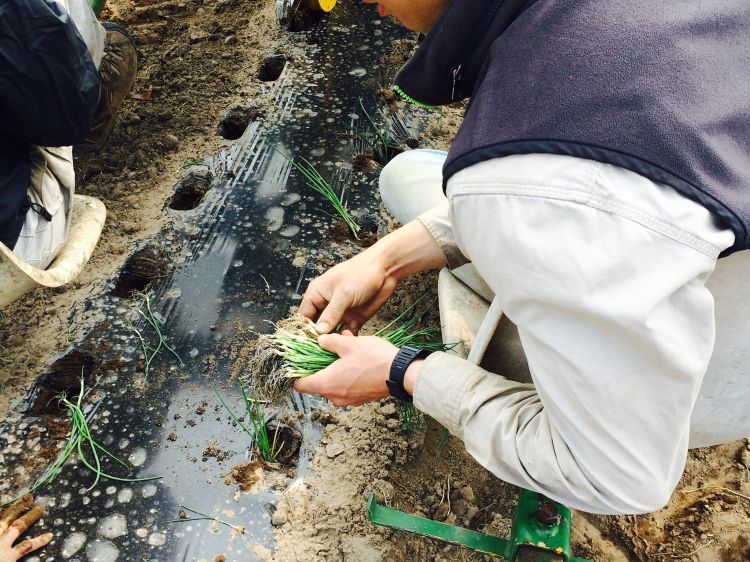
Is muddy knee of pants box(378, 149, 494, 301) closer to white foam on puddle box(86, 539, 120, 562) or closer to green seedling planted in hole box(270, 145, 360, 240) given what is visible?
green seedling planted in hole box(270, 145, 360, 240)

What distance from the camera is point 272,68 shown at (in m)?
2.75

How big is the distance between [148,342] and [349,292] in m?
0.73

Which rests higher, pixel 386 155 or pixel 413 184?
pixel 413 184

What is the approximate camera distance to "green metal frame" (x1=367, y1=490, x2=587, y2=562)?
129cm

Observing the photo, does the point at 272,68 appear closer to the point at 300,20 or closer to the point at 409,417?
the point at 300,20

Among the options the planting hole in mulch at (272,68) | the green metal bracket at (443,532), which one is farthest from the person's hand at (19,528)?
the planting hole in mulch at (272,68)

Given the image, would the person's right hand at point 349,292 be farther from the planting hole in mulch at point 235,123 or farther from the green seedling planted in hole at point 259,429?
the planting hole in mulch at point 235,123

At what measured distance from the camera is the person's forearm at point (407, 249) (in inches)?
64.7

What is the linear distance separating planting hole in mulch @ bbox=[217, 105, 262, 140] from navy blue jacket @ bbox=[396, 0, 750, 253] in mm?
1691

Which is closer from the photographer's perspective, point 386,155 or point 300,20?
point 386,155

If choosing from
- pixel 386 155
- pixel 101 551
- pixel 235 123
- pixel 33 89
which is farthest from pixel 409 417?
pixel 235 123

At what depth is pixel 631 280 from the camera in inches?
33.5

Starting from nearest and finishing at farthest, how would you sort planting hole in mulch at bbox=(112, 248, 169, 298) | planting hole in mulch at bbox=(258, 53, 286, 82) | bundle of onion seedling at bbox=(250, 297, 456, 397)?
1. bundle of onion seedling at bbox=(250, 297, 456, 397)
2. planting hole in mulch at bbox=(112, 248, 169, 298)
3. planting hole in mulch at bbox=(258, 53, 286, 82)

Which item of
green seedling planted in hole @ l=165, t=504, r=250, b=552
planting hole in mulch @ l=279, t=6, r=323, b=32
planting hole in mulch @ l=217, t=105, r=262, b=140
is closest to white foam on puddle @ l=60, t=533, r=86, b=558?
green seedling planted in hole @ l=165, t=504, r=250, b=552
